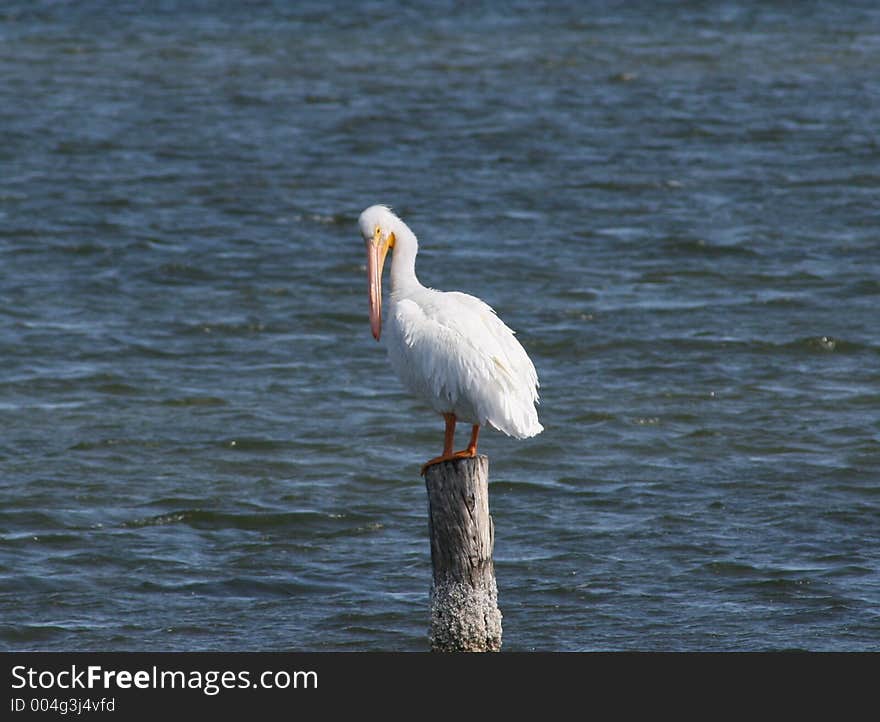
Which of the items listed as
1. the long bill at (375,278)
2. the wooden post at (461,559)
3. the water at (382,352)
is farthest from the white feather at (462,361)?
the water at (382,352)

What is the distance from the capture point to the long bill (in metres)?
9.05

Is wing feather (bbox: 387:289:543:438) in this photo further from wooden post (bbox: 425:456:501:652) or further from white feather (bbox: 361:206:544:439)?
wooden post (bbox: 425:456:501:652)

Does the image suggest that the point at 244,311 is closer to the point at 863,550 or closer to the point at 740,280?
the point at 740,280

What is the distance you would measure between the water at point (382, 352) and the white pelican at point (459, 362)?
1.50m

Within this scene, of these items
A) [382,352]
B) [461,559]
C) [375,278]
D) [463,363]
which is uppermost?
[382,352]

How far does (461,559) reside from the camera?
8.20 metres

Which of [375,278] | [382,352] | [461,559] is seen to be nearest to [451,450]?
[461,559]

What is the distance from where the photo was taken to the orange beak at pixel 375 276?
357 inches

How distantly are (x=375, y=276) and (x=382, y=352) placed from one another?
21.0ft

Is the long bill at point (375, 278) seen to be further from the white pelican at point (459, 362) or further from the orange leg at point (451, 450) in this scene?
the orange leg at point (451, 450)

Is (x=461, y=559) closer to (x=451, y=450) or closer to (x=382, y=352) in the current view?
(x=451, y=450)

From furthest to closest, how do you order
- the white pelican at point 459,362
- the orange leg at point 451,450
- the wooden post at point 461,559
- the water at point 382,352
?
1. the water at point 382,352
2. the white pelican at point 459,362
3. the orange leg at point 451,450
4. the wooden post at point 461,559

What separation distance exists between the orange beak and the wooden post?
3.72 ft

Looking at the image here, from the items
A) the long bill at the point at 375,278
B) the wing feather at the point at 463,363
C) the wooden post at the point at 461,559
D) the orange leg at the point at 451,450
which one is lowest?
the wooden post at the point at 461,559
